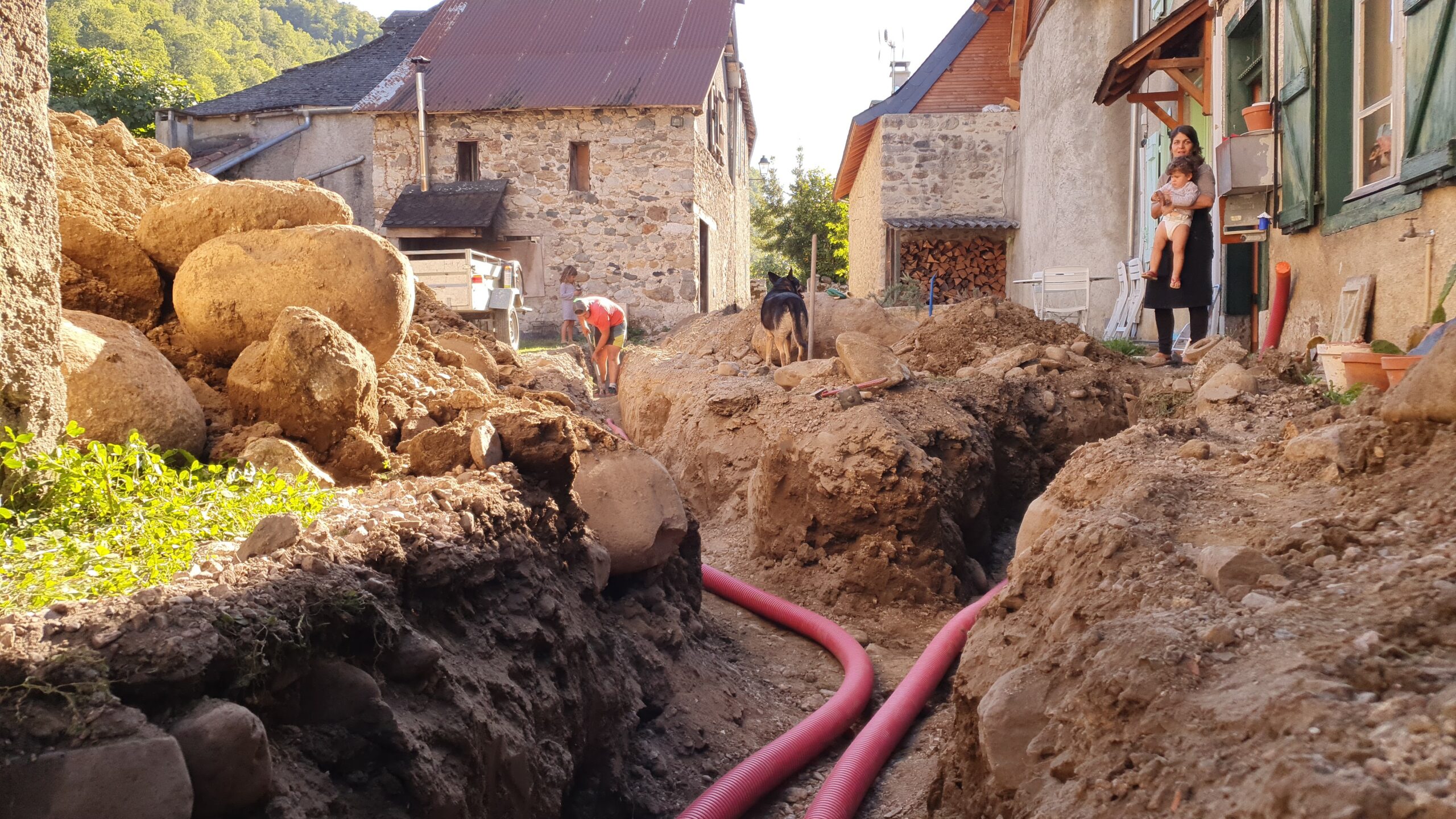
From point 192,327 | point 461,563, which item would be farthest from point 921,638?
point 192,327

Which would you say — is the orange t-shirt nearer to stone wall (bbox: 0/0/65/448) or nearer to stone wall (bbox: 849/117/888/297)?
stone wall (bbox: 849/117/888/297)

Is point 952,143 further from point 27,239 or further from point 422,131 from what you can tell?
point 27,239

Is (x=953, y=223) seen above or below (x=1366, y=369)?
above

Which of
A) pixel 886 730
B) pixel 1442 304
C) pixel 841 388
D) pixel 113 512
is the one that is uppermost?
pixel 1442 304

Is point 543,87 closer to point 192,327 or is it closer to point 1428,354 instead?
point 192,327

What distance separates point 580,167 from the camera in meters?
20.0

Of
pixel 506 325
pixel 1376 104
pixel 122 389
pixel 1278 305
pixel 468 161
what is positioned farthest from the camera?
pixel 468 161

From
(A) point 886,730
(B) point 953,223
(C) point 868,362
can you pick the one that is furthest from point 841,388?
(B) point 953,223

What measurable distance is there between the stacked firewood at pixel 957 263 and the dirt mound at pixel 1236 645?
16.4 metres

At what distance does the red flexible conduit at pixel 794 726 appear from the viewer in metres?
4.28

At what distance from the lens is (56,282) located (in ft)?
11.2

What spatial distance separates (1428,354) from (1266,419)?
1808 millimetres

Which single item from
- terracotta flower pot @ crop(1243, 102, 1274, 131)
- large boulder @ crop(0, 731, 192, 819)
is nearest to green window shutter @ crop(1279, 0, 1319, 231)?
terracotta flower pot @ crop(1243, 102, 1274, 131)

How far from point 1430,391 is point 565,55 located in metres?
19.7
